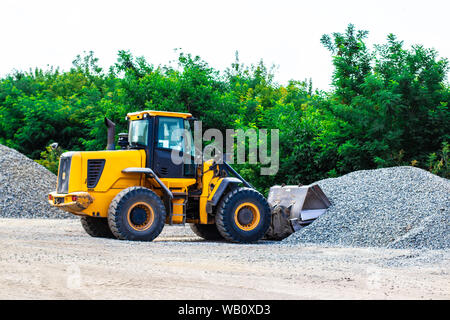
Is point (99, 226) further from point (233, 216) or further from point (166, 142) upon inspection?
point (233, 216)

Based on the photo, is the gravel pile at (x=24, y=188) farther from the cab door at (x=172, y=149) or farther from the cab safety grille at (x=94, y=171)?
the cab door at (x=172, y=149)

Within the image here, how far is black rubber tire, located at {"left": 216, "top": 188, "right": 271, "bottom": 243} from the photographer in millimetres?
12930

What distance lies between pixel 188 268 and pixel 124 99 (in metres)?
19.5

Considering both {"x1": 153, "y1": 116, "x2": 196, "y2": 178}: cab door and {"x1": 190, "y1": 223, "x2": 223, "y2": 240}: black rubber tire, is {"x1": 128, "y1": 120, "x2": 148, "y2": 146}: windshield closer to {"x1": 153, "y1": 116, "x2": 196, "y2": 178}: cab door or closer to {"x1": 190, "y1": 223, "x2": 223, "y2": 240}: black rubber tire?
{"x1": 153, "y1": 116, "x2": 196, "y2": 178}: cab door

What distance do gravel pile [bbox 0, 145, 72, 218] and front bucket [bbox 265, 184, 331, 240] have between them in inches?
416

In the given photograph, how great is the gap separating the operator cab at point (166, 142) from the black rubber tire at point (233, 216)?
977 mm

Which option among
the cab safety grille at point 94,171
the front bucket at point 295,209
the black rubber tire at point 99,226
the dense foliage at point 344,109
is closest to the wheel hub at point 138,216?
the cab safety grille at point 94,171

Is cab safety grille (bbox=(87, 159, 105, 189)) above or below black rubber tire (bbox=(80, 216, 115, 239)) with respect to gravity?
above

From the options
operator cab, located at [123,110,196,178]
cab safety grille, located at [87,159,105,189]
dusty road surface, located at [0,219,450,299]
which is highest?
operator cab, located at [123,110,196,178]

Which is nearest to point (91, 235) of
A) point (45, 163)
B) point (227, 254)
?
point (227, 254)

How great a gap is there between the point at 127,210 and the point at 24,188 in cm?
1232

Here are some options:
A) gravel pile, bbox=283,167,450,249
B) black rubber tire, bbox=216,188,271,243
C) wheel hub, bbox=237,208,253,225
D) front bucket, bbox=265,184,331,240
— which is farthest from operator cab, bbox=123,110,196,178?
gravel pile, bbox=283,167,450,249

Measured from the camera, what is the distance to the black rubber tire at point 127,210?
11921 mm
